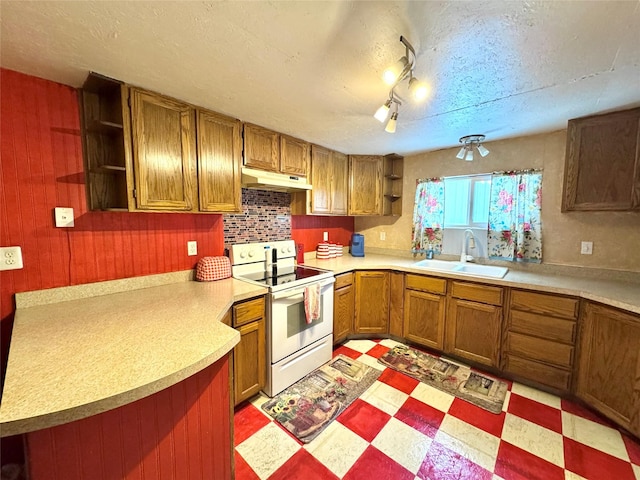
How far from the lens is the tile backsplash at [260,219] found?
234cm

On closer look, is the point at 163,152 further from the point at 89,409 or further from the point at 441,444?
the point at 441,444

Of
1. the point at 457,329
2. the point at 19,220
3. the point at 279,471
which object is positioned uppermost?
the point at 19,220

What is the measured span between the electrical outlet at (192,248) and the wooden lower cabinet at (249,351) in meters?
0.68

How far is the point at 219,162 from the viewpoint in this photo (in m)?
1.94

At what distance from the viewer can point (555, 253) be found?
93.7 inches

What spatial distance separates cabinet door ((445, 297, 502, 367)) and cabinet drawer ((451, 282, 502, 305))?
42 millimetres

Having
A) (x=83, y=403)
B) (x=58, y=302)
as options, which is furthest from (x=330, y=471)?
(x=58, y=302)

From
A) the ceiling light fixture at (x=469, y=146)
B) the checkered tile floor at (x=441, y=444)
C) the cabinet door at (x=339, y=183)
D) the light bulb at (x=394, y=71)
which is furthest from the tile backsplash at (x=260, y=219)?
the ceiling light fixture at (x=469, y=146)

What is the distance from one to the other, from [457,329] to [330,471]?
64.1 inches

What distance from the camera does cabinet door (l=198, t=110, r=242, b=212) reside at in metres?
1.84

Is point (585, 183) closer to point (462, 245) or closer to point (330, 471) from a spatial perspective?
point (462, 245)

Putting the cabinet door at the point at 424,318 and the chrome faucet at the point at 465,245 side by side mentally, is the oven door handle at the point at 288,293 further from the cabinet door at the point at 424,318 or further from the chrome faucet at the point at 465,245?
the chrome faucet at the point at 465,245

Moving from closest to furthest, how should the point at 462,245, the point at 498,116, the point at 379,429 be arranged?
1. the point at 379,429
2. the point at 498,116
3. the point at 462,245

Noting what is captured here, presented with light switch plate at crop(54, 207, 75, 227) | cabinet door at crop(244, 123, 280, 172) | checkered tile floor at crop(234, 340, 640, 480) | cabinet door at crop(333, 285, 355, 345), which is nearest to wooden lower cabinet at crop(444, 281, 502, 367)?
checkered tile floor at crop(234, 340, 640, 480)
